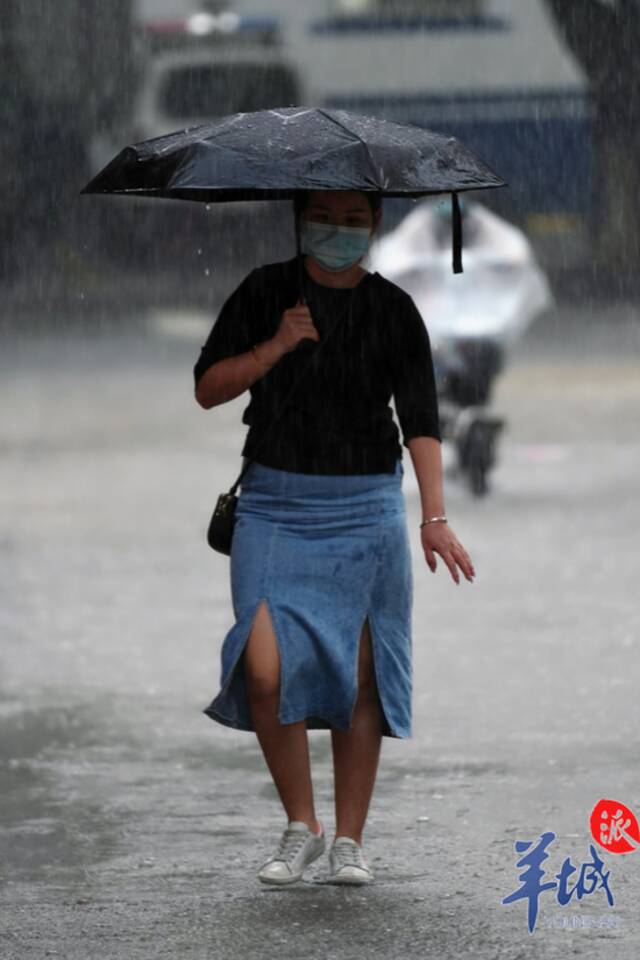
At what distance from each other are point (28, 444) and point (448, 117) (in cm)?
1290

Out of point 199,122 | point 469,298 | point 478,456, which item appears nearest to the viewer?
point 478,456

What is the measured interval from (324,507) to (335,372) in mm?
313

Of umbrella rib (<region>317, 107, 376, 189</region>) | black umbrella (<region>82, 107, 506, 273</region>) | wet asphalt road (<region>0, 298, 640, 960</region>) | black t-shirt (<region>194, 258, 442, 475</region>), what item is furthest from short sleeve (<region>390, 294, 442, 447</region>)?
wet asphalt road (<region>0, 298, 640, 960</region>)

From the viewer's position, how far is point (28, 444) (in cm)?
1523

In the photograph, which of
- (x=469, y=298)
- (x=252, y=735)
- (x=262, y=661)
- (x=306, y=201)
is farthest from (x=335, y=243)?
(x=469, y=298)

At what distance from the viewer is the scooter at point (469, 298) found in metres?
13.2

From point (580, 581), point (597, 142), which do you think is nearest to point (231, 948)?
point (580, 581)

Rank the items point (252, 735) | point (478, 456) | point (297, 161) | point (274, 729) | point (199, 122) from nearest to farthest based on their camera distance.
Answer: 1. point (297, 161)
2. point (274, 729)
3. point (252, 735)
4. point (478, 456)
5. point (199, 122)

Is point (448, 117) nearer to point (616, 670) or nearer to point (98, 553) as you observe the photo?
point (98, 553)

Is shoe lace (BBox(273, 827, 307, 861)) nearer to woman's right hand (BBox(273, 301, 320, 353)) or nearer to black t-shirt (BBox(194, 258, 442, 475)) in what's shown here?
black t-shirt (BBox(194, 258, 442, 475))

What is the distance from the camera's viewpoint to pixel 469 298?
13.4m

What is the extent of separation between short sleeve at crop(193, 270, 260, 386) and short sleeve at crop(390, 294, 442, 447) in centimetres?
33

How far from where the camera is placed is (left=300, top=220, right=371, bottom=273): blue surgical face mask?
6.04m

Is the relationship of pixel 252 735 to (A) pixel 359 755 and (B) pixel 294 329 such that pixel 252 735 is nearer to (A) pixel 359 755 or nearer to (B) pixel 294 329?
(A) pixel 359 755
